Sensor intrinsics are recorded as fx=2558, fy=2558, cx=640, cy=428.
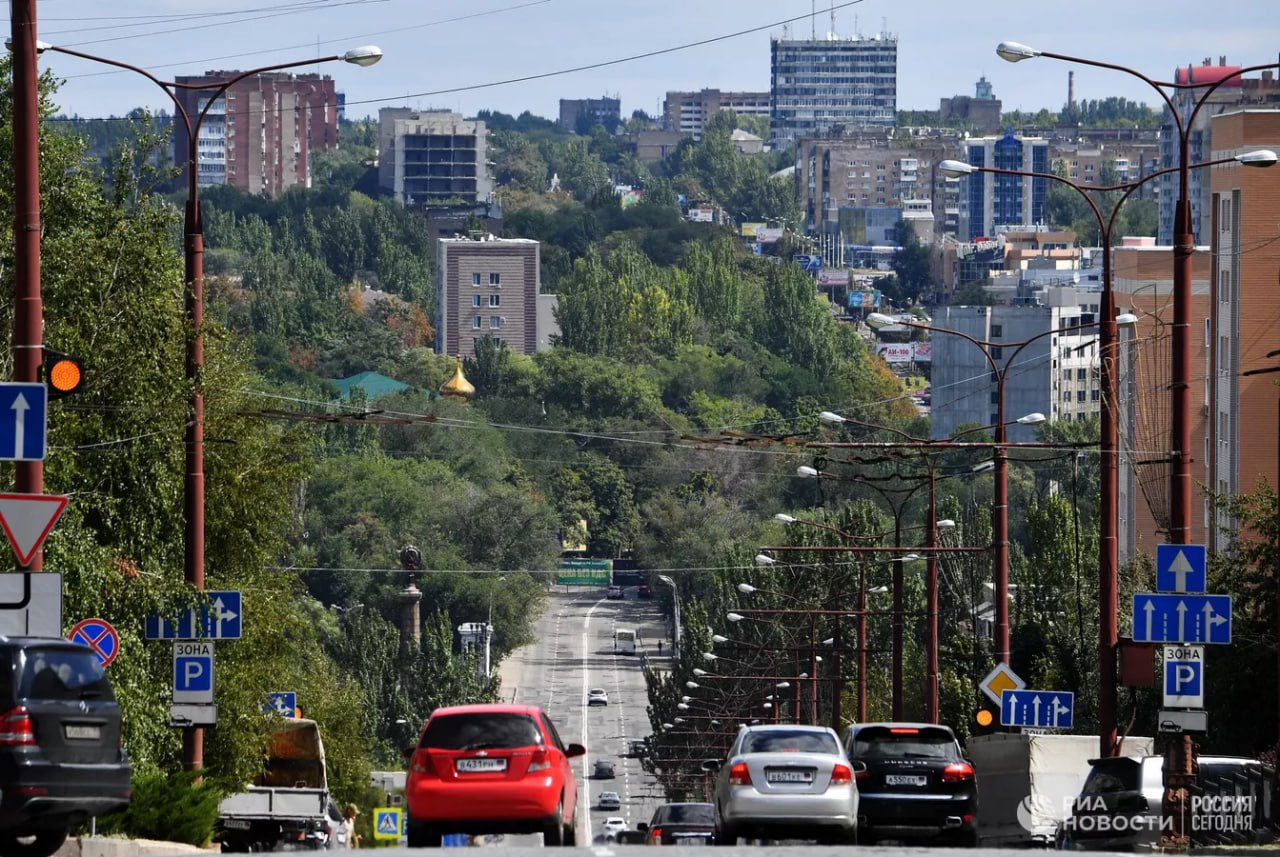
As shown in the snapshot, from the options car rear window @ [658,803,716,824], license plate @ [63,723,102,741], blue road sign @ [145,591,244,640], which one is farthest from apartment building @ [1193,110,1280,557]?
license plate @ [63,723,102,741]

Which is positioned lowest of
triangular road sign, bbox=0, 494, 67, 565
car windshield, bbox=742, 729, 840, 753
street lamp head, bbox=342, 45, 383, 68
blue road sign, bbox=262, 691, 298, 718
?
blue road sign, bbox=262, 691, 298, 718

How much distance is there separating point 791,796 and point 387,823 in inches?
819

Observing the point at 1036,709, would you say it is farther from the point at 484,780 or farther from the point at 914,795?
the point at 484,780

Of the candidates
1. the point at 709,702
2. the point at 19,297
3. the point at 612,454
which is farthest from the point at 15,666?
the point at 612,454

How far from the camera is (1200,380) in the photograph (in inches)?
3415

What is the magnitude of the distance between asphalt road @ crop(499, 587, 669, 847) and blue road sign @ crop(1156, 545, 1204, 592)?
2781 inches

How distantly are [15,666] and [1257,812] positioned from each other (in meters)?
19.9

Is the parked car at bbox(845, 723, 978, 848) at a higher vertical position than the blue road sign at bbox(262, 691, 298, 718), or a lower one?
higher

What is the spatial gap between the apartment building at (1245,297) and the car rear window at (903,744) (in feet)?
166

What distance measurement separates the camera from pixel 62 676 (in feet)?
58.6

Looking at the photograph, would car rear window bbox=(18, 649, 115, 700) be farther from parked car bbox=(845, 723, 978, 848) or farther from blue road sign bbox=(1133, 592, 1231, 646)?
blue road sign bbox=(1133, 592, 1231, 646)

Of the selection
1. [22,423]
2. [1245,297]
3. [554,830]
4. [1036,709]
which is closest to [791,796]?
[554,830]

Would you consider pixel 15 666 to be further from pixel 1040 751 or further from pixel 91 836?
pixel 1040 751

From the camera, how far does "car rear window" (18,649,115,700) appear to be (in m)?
17.5
